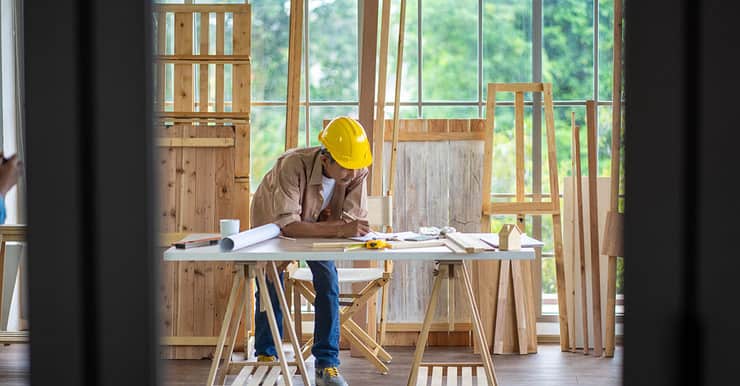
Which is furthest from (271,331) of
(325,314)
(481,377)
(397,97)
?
(397,97)

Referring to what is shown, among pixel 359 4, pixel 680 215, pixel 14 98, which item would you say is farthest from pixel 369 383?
pixel 680 215

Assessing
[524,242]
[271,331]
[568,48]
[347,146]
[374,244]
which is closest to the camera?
[374,244]

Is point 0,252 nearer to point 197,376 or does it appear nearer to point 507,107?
point 197,376

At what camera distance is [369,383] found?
4539 mm

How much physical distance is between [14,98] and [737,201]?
18.9 feet

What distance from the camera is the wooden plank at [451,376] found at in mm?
4355

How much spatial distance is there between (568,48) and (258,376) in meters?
3.03

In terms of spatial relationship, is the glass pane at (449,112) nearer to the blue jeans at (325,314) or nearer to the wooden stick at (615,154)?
the wooden stick at (615,154)

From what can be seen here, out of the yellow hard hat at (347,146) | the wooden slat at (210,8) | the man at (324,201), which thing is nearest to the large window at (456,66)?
the wooden slat at (210,8)

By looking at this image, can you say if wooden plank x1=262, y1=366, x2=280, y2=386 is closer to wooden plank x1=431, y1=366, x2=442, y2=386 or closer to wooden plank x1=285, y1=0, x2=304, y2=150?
wooden plank x1=431, y1=366, x2=442, y2=386

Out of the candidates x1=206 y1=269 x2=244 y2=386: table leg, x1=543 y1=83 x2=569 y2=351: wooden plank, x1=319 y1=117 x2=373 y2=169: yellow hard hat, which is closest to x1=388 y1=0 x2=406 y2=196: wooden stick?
x1=319 y1=117 x2=373 y2=169: yellow hard hat

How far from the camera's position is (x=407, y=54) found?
556 centimetres

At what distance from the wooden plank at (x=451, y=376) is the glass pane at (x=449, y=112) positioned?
1.83 metres

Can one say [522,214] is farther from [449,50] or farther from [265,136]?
[265,136]
